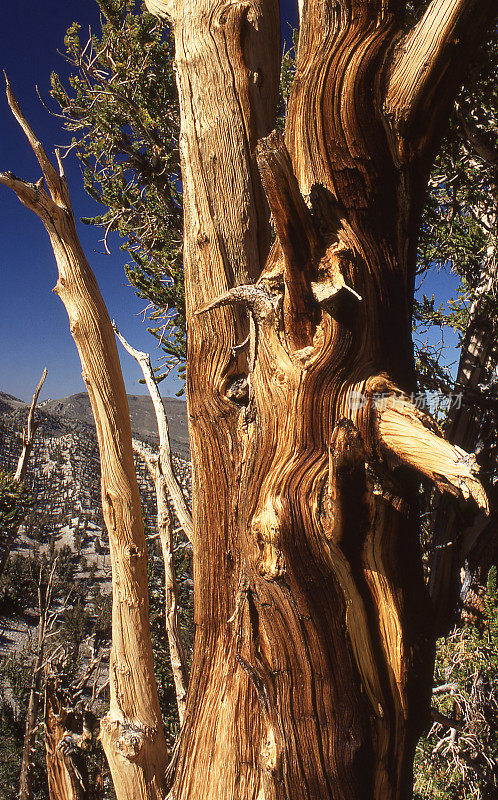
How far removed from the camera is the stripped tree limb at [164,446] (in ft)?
8.90

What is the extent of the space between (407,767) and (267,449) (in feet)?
3.54

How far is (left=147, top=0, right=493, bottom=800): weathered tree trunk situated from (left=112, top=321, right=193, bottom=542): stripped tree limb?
1.21 meters

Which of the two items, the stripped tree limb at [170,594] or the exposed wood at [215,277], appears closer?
the exposed wood at [215,277]

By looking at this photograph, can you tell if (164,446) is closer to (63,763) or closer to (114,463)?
(114,463)

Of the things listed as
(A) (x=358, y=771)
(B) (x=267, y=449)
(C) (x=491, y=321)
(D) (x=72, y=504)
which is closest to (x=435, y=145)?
(B) (x=267, y=449)

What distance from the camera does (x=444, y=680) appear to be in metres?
3.52

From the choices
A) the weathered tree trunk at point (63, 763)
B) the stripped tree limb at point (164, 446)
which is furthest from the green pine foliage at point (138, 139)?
the weathered tree trunk at point (63, 763)

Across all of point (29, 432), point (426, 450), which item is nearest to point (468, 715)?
point (426, 450)

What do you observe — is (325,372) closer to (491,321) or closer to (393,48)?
(393,48)

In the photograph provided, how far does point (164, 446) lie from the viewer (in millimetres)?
2994

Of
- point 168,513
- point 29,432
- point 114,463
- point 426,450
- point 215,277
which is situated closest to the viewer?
point 426,450

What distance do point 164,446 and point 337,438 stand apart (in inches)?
73.9

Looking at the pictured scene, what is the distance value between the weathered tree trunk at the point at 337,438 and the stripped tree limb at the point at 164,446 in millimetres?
1214

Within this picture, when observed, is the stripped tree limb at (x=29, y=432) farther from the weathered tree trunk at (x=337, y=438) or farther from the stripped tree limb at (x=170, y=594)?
the weathered tree trunk at (x=337, y=438)
